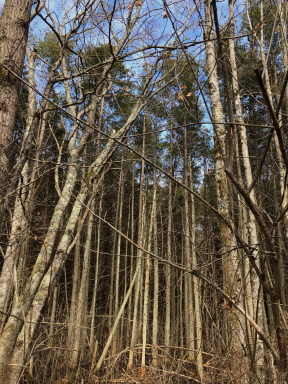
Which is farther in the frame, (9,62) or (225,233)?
(225,233)

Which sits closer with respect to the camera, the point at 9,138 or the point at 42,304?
the point at 9,138

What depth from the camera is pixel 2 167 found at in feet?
6.32

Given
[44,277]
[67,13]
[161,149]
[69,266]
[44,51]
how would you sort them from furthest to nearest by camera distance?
[69,266] < [161,149] < [44,51] < [67,13] < [44,277]

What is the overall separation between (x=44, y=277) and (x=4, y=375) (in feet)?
2.75

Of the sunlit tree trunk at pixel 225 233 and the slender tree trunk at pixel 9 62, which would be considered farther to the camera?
the sunlit tree trunk at pixel 225 233

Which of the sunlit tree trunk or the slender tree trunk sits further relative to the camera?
the sunlit tree trunk

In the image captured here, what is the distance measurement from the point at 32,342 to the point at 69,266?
14.3 metres

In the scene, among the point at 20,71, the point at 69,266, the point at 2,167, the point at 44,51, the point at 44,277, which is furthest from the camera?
the point at 69,266

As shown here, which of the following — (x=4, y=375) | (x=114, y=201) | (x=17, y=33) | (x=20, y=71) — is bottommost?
(x=4, y=375)

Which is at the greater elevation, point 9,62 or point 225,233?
point 9,62

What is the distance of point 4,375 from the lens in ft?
7.77

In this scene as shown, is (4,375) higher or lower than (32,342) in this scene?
lower

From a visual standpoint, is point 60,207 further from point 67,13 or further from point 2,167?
point 67,13

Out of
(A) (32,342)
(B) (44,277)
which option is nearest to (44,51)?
(B) (44,277)
